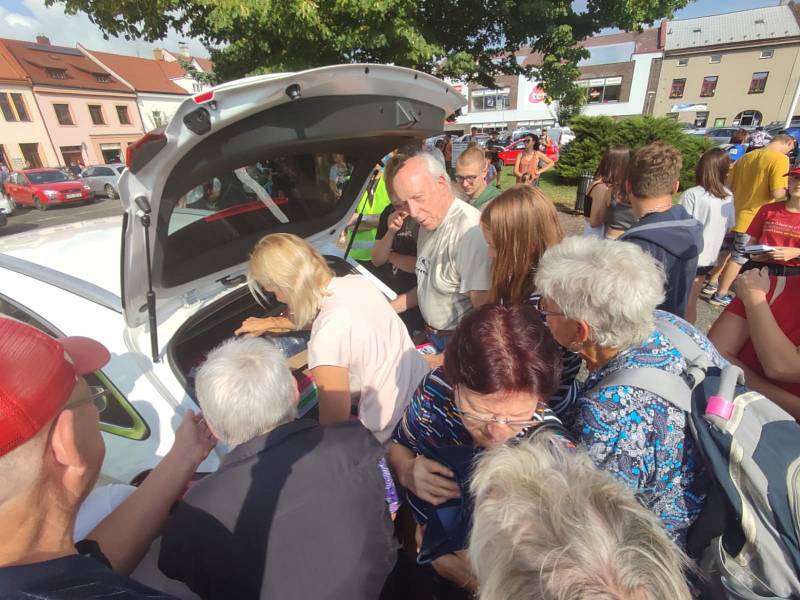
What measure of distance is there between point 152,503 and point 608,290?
1623 millimetres

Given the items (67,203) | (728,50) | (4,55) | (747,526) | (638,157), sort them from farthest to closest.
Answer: (728,50)
(4,55)
(67,203)
(638,157)
(747,526)

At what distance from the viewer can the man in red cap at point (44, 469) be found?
0.66m

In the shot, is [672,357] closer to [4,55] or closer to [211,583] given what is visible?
[211,583]

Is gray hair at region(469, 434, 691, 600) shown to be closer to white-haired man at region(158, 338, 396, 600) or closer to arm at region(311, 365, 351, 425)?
white-haired man at region(158, 338, 396, 600)

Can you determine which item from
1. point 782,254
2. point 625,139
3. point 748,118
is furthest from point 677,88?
point 782,254

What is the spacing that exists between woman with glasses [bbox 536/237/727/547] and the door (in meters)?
37.2

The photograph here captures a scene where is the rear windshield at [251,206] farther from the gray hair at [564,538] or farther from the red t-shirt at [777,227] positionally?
the red t-shirt at [777,227]

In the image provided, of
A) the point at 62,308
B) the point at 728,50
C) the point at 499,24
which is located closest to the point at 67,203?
the point at 499,24

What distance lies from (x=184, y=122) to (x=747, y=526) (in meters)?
1.92

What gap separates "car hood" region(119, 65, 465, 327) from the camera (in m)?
1.31

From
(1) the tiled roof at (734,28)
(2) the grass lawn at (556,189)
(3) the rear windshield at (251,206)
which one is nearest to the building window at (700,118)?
(1) the tiled roof at (734,28)

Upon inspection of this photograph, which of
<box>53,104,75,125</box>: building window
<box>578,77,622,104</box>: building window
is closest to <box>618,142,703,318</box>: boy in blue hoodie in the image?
<box>53,104,75,125</box>: building window

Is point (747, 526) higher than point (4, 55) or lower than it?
lower

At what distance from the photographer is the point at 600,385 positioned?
1195 millimetres
